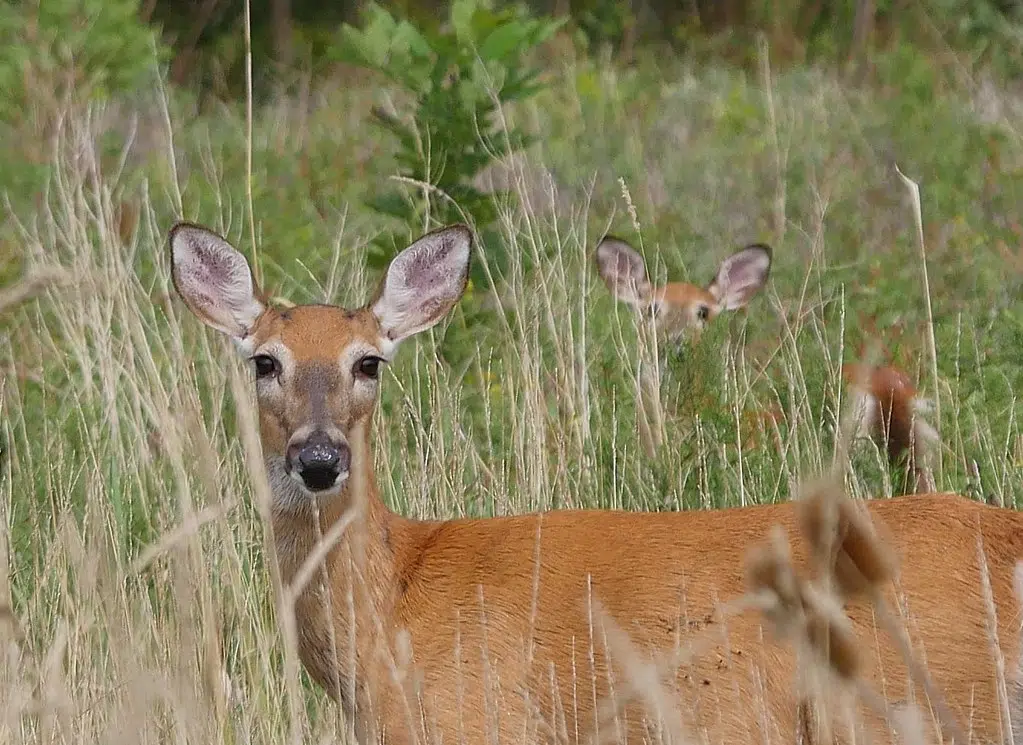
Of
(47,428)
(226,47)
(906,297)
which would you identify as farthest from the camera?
(226,47)

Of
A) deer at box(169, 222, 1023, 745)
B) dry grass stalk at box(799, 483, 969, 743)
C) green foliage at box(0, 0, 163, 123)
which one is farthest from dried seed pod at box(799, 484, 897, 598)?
green foliage at box(0, 0, 163, 123)

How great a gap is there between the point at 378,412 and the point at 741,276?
335cm

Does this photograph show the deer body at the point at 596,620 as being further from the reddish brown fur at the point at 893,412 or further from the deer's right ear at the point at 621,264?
the deer's right ear at the point at 621,264

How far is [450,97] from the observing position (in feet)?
19.1

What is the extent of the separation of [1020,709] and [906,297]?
11.1 ft

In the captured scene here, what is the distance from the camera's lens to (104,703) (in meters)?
3.62

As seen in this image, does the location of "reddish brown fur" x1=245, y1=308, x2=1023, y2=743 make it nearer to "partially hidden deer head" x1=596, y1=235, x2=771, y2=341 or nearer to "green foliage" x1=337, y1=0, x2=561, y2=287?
"green foliage" x1=337, y1=0, x2=561, y2=287

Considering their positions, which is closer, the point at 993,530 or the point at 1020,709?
the point at 1020,709

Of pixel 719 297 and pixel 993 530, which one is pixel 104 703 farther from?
pixel 719 297

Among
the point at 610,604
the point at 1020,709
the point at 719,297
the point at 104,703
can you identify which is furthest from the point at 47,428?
the point at 719,297

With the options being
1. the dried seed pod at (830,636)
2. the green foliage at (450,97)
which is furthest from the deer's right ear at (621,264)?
the dried seed pod at (830,636)

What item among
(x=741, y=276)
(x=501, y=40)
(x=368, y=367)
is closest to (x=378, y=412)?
(x=368, y=367)

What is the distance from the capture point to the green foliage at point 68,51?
25.4 feet

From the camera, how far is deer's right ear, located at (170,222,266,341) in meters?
4.49
